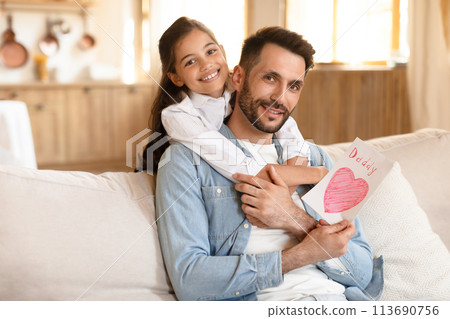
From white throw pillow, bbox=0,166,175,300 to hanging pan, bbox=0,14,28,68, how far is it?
0.70m

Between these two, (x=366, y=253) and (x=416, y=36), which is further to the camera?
(x=416, y=36)

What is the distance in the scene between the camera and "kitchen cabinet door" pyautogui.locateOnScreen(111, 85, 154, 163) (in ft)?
2.30

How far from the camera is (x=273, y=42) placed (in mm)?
682

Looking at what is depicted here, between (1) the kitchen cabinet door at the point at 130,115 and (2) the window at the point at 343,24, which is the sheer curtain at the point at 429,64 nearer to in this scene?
(2) the window at the point at 343,24

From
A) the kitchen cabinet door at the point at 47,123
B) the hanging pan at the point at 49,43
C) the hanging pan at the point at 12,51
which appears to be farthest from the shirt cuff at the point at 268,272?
the hanging pan at the point at 12,51

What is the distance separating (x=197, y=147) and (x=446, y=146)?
0.58 meters

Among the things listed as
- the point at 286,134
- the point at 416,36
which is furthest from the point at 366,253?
the point at 416,36

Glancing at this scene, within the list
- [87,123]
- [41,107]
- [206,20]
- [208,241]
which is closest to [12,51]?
[41,107]

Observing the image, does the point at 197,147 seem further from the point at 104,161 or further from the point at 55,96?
the point at 55,96

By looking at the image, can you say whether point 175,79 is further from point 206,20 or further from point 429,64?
point 429,64

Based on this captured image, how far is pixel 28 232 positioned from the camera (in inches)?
24.3

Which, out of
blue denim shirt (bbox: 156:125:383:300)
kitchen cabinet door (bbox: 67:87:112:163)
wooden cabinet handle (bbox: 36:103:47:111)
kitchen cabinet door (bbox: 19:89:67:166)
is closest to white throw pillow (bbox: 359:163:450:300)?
blue denim shirt (bbox: 156:125:383:300)

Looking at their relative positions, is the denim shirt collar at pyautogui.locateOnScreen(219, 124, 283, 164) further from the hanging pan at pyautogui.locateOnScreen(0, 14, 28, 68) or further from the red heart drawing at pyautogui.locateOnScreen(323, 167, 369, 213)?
the hanging pan at pyautogui.locateOnScreen(0, 14, 28, 68)

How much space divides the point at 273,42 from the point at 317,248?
29 cm
